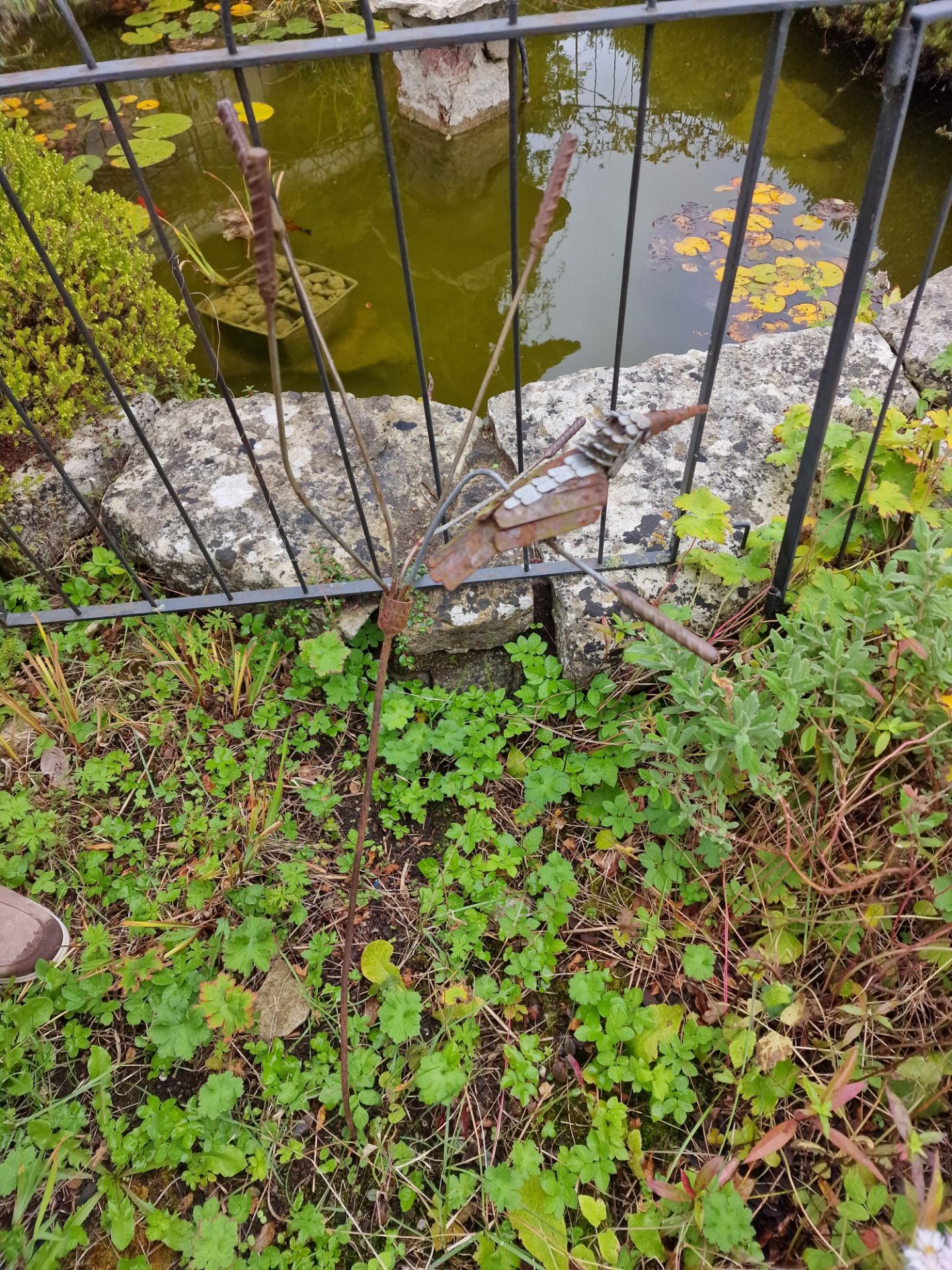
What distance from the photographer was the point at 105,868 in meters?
1.95

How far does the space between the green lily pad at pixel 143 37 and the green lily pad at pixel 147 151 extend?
1.91 m

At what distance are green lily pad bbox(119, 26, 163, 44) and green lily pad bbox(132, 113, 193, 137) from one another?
1.62 m

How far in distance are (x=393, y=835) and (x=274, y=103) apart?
5.51m

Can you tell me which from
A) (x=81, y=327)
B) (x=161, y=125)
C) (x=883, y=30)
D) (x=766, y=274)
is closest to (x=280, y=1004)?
(x=81, y=327)

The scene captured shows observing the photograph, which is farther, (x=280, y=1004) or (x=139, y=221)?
(x=139, y=221)

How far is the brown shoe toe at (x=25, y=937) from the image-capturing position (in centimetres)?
172

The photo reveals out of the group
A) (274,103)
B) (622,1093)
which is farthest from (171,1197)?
(274,103)

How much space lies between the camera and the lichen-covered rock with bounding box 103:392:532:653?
2.21m

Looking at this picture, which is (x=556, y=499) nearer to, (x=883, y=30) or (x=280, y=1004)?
(x=280, y=1004)

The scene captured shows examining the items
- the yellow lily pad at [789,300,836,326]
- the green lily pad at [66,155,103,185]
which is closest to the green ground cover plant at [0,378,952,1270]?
the yellow lily pad at [789,300,836,326]

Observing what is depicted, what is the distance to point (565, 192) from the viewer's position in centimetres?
452

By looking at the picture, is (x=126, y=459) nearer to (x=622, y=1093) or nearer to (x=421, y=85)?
(x=622, y=1093)

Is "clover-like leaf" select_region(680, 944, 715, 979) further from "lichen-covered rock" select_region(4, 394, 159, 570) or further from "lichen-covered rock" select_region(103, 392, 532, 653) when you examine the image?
"lichen-covered rock" select_region(4, 394, 159, 570)

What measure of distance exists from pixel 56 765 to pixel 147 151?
4.23m
